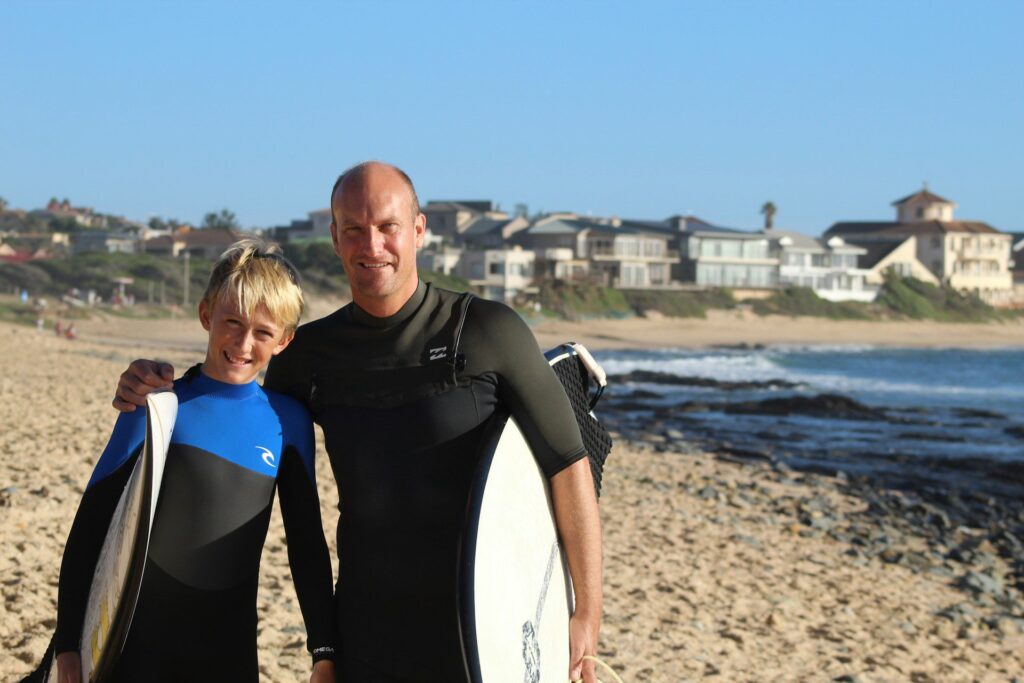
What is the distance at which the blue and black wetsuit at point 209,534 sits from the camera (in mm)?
2607

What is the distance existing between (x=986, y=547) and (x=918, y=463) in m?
6.63

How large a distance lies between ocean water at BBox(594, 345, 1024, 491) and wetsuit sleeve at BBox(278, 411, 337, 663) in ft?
48.1

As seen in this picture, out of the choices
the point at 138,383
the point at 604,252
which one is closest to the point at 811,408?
the point at 138,383

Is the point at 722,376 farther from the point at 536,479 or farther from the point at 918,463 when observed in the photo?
the point at 536,479

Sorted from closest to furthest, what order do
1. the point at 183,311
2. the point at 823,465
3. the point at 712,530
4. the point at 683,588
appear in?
the point at 683,588 < the point at 712,530 < the point at 823,465 < the point at 183,311

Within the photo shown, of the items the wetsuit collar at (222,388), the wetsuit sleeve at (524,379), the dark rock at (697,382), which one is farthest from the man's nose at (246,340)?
the dark rock at (697,382)

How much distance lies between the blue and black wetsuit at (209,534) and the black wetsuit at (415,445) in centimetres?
9

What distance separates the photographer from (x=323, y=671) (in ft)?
9.00

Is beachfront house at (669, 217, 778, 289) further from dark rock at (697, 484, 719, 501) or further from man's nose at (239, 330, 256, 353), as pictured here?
man's nose at (239, 330, 256, 353)

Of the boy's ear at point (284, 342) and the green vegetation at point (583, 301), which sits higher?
the boy's ear at point (284, 342)

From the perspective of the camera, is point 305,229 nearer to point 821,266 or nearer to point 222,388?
point 821,266

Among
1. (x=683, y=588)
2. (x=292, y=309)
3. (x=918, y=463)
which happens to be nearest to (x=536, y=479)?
(x=292, y=309)

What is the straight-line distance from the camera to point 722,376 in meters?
38.6

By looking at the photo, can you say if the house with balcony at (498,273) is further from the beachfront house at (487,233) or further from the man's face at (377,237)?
the man's face at (377,237)
